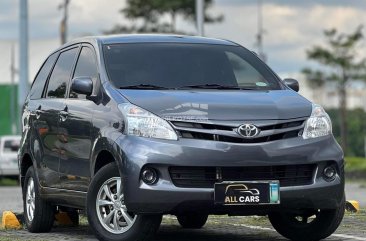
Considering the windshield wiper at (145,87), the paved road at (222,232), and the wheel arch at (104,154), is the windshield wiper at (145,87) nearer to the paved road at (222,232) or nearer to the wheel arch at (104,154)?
the wheel arch at (104,154)

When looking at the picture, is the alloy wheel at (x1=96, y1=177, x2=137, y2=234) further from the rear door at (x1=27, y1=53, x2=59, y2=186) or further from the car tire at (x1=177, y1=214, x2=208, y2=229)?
the car tire at (x1=177, y1=214, x2=208, y2=229)

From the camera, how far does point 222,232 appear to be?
399 inches

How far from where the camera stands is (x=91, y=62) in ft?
31.4

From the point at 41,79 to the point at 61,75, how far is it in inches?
28.4

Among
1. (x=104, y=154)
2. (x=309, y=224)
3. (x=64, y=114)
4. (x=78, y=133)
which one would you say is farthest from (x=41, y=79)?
(x=309, y=224)

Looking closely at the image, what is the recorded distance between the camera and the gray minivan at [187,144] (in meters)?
7.96

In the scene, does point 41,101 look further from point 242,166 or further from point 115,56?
point 242,166

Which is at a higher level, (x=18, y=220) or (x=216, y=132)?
(x=216, y=132)

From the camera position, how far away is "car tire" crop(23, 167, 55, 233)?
1027 cm

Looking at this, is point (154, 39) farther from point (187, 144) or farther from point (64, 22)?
point (64, 22)

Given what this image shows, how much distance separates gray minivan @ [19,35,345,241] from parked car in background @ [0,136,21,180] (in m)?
23.5

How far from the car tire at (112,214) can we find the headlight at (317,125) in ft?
4.36

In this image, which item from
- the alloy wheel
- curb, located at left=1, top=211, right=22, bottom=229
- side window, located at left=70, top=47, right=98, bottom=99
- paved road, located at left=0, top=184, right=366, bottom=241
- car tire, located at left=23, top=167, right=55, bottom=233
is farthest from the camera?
curb, located at left=1, top=211, right=22, bottom=229

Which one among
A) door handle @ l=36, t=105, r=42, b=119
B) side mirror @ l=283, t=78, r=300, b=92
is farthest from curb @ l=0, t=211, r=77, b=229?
side mirror @ l=283, t=78, r=300, b=92
